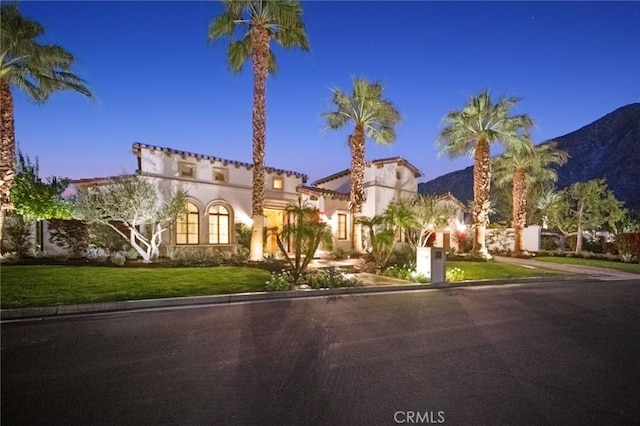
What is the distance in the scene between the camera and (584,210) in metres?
30.0

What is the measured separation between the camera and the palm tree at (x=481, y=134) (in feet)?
73.9

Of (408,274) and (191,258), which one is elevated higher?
(191,258)

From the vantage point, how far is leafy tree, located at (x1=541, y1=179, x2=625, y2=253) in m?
29.0

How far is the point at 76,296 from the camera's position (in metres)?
8.92

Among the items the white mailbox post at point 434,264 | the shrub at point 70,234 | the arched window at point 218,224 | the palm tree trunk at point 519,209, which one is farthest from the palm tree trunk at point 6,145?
the palm tree trunk at point 519,209

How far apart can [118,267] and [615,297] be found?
16.3m

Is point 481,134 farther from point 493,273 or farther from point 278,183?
point 278,183

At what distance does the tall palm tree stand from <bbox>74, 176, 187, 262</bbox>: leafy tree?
1005cm

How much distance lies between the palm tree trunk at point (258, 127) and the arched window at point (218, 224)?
392 centimetres

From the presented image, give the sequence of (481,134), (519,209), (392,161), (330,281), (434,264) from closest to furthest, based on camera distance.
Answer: (330,281)
(434,264)
(481,134)
(392,161)
(519,209)

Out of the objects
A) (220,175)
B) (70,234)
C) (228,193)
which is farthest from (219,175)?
(70,234)

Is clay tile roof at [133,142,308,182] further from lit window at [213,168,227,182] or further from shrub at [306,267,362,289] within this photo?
shrub at [306,267,362,289]

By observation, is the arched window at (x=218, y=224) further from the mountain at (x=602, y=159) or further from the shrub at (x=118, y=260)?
the mountain at (x=602, y=159)

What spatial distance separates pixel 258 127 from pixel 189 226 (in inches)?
254
